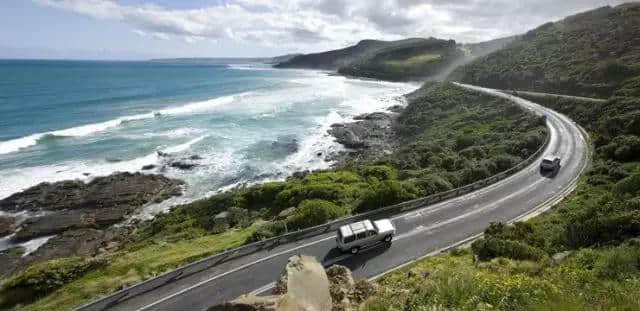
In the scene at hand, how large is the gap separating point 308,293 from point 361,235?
7859 mm

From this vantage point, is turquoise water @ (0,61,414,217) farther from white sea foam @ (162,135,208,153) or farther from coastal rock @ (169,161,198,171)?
coastal rock @ (169,161,198,171)

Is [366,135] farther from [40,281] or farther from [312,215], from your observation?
[40,281]

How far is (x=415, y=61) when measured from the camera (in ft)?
597

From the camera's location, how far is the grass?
570 feet

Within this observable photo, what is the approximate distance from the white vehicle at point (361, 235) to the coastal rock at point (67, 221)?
26008mm

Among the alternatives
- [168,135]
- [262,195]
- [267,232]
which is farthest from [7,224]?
[168,135]

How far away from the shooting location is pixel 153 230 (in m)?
29.1

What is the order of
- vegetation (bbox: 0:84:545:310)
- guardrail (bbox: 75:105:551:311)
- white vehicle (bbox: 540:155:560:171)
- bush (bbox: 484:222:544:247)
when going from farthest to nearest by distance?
white vehicle (bbox: 540:155:560:171)
vegetation (bbox: 0:84:545:310)
bush (bbox: 484:222:544:247)
guardrail (bbox: 75:105:551:311)

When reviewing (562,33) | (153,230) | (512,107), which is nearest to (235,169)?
(153,230)

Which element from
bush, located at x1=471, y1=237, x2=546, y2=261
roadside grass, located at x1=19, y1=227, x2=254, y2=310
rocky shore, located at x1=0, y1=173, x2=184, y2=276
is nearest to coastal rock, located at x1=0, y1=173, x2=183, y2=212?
rocky shore, located at x1=0, y1=173, x2=184, y2=276

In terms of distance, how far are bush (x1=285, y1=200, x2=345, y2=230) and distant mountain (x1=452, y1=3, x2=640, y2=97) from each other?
182ft

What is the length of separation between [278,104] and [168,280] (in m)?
79.8

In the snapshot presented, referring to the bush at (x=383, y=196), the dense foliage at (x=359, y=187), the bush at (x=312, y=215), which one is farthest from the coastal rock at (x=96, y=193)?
the bush at (x=383, y=196)

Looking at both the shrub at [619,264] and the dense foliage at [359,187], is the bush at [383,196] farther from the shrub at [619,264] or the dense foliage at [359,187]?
the shrub at [619,264]
